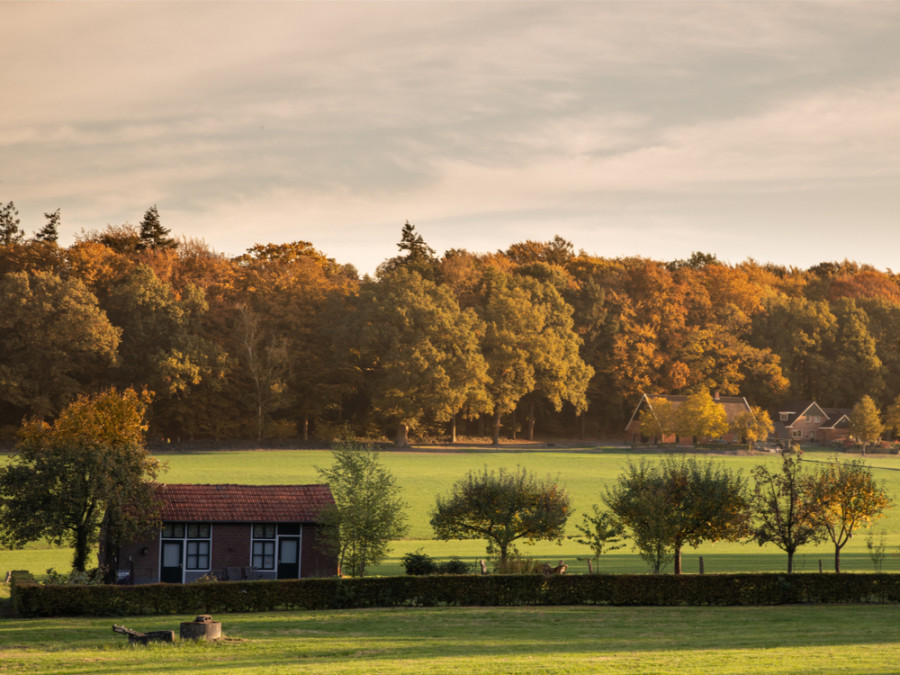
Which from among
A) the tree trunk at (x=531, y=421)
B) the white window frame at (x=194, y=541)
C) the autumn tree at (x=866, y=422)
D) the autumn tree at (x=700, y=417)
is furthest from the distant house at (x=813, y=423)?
the white window frame at (x=194, y=541)

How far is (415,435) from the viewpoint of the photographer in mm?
96250

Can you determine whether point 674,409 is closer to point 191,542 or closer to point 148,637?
point 191,542

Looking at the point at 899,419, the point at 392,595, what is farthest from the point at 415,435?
the point at 392,595

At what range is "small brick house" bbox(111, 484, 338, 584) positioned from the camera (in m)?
36.6

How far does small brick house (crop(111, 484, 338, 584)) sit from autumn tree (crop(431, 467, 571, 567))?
4.92 meters

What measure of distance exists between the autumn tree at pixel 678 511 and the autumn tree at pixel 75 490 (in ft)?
58.5

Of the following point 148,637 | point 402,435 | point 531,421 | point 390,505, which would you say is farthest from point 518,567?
point 531,421

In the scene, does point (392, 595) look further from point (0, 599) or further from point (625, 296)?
point (625, 296)

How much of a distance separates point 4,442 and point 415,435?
36768 millimetres

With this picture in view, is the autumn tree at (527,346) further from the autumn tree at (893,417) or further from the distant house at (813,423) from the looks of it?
the autumn tree at (893,417)

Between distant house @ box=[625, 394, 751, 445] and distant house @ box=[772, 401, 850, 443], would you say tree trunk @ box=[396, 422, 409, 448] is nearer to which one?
distant house @ box=[625, 394, 751, 445]

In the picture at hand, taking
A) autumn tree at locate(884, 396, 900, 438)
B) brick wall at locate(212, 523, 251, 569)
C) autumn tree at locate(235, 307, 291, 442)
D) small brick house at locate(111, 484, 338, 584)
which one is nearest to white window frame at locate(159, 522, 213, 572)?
small brick house at locate(111, 484, 338, 584)

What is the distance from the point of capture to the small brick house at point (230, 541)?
3656 cm

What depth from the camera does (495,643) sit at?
22.0 metres
